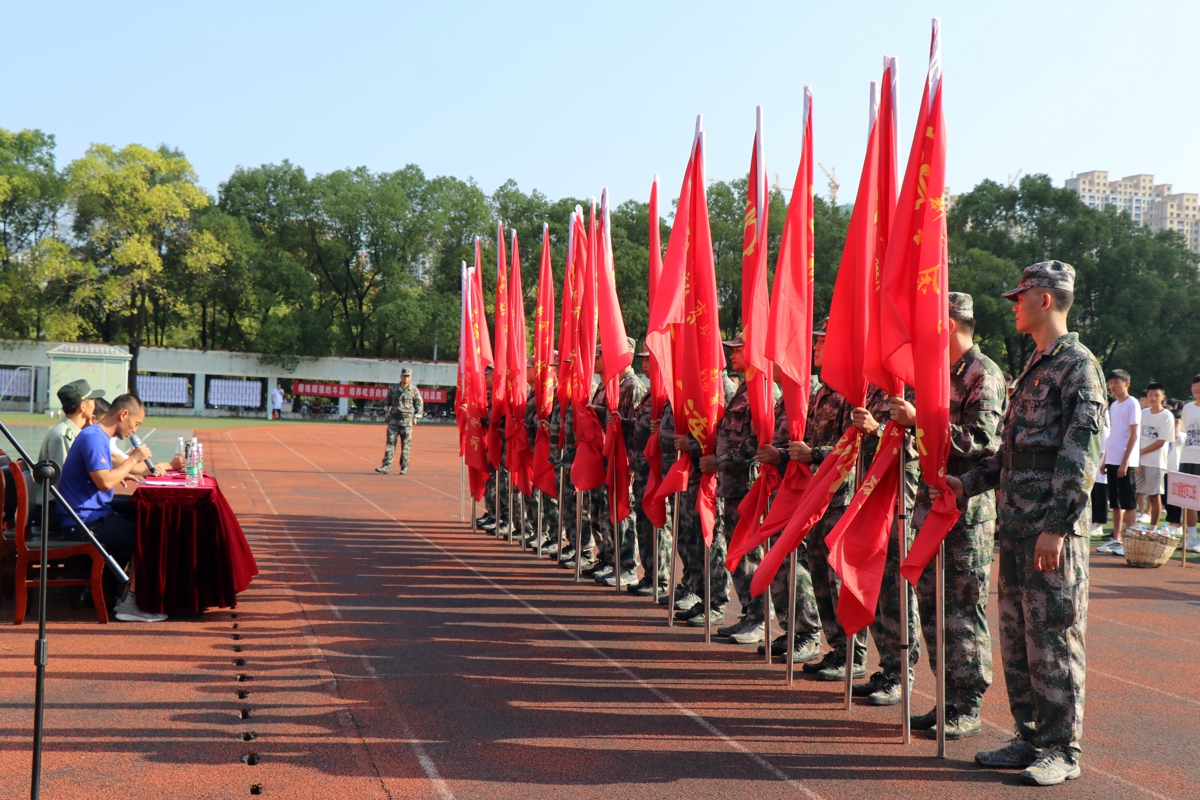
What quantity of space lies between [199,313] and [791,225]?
57.3m

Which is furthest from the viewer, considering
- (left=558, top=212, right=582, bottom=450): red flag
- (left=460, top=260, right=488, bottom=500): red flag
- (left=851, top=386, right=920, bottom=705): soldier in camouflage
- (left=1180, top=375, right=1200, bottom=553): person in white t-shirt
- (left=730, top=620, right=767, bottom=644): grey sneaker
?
(left=460, top=260, right=488, bottom=500): red flag

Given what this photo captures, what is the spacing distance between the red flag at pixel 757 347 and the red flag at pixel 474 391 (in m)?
6.71

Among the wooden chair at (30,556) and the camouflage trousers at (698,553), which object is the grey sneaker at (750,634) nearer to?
the camouflage trousers at (698,553)

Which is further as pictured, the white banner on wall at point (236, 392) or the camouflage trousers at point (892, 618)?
the white banner on wall at point (236, 392)

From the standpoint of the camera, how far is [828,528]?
6035mm

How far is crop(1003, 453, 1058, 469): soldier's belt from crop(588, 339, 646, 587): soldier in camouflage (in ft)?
14.9

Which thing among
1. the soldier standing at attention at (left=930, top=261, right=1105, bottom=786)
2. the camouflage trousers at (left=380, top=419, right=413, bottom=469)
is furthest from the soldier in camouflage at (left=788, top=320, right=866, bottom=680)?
the camouflage trousers at (left=380, top=419, right=413, bottom=469)

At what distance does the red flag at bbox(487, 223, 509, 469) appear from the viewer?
11.7 metres

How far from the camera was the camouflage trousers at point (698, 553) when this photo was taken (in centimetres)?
764

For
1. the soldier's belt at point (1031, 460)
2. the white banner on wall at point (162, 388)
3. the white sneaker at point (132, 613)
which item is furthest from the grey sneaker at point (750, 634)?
the white banner on wall at point (162, 388)

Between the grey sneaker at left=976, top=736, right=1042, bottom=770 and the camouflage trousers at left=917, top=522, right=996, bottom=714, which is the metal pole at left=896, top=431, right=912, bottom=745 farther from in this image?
the grey sneaker at left=976, top=736, right=1042, bottom=770

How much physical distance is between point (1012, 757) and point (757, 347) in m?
2.85

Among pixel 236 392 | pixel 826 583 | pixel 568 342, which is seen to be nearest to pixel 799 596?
pixel 826 583

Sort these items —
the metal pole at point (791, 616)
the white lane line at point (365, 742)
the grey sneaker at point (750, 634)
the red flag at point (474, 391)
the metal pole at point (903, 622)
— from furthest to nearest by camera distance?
the red flag at point (474, 391), the grey sneaker at point (750, 634), the metal pole at point (791, 616), the metal pole at point (903, 622), the white lane line at point (365, 742)
